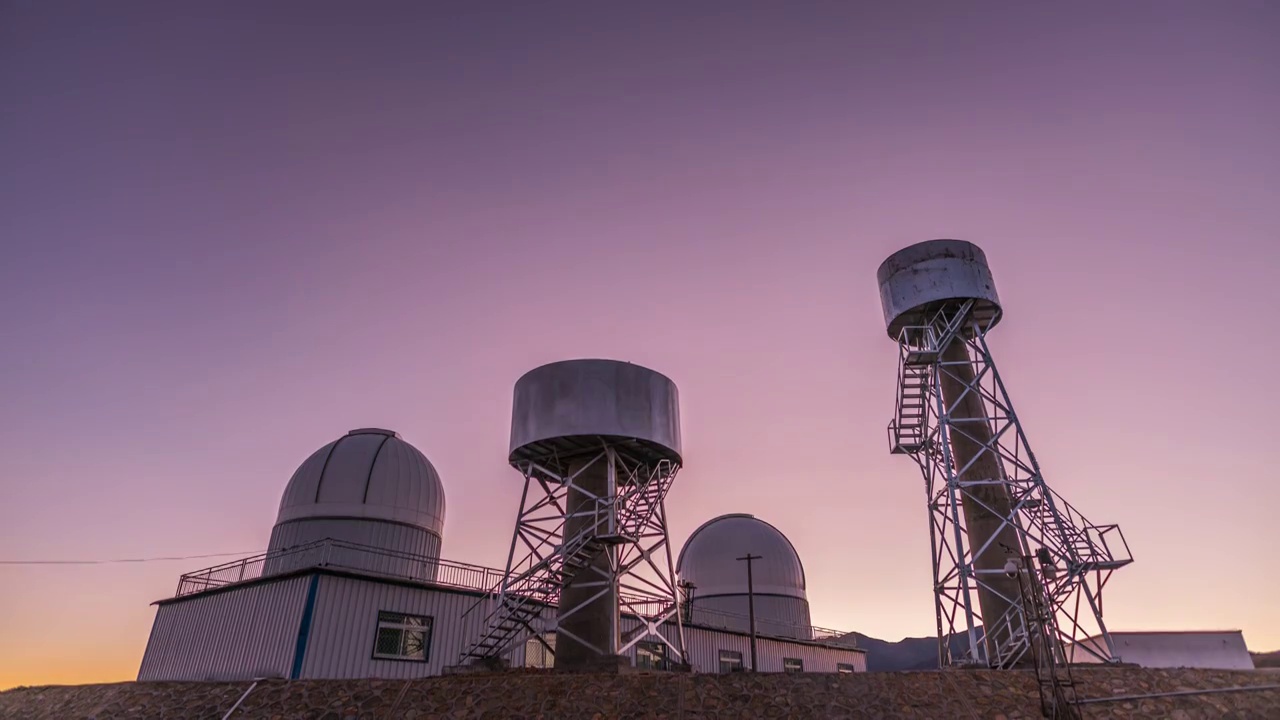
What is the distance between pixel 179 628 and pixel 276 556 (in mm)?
4143

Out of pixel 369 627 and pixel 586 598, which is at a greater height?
pixel 586 598

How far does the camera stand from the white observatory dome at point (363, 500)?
25.5 metres

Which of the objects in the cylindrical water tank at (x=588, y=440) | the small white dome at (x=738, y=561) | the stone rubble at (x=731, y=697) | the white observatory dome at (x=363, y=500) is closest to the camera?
the stone rubble at (x=731, y=697)

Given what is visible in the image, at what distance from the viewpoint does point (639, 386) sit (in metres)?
22.6

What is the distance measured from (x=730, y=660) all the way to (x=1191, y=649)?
1722 cm

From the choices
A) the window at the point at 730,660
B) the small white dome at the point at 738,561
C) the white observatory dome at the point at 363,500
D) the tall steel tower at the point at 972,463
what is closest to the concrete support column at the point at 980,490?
the tall steel tower at the point at 972,463

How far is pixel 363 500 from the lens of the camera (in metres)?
25.9

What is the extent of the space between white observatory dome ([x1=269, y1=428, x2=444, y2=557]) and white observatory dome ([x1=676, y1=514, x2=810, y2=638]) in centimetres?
1534

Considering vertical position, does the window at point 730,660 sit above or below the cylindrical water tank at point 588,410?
below

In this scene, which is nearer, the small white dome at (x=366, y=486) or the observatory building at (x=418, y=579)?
the observatory building at (x=418, y=579)

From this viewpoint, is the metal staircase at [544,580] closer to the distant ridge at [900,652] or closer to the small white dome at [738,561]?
the small white dome at [738,561]

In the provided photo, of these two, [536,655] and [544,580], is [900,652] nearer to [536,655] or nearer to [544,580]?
[536,655]

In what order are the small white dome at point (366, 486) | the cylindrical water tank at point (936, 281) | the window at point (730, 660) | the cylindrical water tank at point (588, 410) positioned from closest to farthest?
1. the cylindrical water tank at point (588, 410)
2. the cylindrical water tank at point (936, 281)
3. the small white dome at point (366, 486)
4. the window at point (730, 660)

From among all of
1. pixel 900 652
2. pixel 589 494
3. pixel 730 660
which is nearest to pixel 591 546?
pixel 589 494
